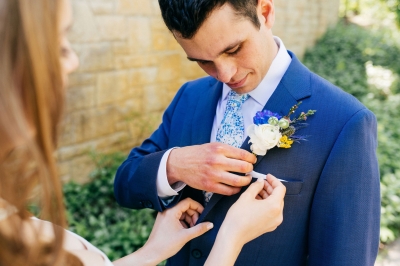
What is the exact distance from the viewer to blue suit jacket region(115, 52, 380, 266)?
143cm

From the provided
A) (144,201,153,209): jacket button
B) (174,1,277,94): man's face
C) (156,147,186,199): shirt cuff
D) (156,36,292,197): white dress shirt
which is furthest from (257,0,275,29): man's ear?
(144,201,153,209): jacket button

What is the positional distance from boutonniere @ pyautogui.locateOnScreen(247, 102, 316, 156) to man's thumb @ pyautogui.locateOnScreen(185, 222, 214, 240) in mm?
353

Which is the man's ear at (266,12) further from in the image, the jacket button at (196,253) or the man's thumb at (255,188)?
the jacket button at (196,253)

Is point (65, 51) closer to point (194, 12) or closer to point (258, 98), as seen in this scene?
point (194, 12)

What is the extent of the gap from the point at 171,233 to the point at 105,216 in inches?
93.1

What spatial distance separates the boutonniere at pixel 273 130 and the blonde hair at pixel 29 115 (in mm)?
772

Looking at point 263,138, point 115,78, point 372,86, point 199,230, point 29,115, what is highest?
point 29,115

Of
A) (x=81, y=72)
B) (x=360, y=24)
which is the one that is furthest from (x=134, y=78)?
(x=360, y=24)

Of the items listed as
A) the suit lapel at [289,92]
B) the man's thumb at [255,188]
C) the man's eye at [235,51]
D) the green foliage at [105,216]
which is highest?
the man's eye at [235,51]

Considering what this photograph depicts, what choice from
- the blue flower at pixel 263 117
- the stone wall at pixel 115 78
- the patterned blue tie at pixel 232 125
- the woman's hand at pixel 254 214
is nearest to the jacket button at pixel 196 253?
the patterned blue tie at pixel 232 125

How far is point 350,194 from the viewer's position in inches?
56.1

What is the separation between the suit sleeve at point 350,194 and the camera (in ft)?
4.66

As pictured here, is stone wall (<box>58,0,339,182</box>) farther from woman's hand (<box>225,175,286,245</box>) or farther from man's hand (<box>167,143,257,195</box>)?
woman's hand (<box>225,175,286,245</box>)

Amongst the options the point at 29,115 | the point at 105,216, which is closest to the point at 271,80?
the point at 29,115
